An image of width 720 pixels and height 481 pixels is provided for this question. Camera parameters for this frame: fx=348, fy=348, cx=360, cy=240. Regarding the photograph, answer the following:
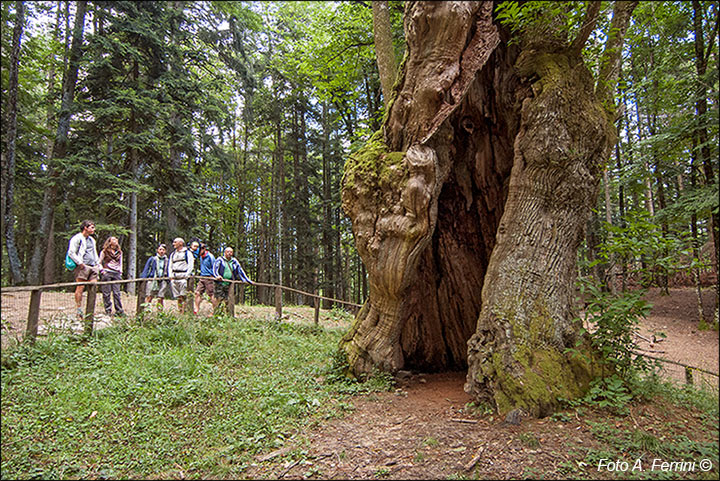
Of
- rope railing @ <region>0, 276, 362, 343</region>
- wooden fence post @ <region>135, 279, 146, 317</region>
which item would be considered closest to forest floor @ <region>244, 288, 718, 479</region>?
rope railing @ <region>0, 276, 362, 343</region>

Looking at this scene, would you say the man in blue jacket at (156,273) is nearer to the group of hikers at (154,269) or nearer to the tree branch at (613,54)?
the group of hikers at (154,269)

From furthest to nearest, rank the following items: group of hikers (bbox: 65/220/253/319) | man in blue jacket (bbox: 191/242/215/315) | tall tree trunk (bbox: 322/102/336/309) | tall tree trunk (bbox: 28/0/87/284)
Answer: tall tree trunk (bbox: 322/102/336/309), man in blue jacket (bbox: 191/242/215/315), group of hikers (bbox: 65/220/253/319), tall tree trunk (bbox: 28/0/87/284)

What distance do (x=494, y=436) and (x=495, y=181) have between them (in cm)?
327

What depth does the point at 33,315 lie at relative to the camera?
4699 millimetres

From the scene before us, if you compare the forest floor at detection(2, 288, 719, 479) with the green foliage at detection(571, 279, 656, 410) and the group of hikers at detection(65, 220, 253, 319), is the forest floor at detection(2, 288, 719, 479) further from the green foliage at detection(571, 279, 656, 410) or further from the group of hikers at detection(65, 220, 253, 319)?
the group of hikers at detection(65, 220, 253, 319)

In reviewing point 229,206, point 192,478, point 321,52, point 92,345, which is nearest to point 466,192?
point 192,478

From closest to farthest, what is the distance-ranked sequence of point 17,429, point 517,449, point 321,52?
point 517,449 < point 17,429 < point 321,52

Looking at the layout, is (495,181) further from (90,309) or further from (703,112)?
(90,309)

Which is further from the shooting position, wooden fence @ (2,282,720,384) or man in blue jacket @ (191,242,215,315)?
man in blue jacket @ (191,242,215,315)

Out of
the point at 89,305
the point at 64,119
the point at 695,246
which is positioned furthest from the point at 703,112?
the point at 64,119

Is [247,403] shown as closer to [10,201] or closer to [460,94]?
[10,201]

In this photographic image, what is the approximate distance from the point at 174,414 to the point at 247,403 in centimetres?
83

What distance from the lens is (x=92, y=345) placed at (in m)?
5.64

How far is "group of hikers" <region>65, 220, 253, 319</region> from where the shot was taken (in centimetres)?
605
